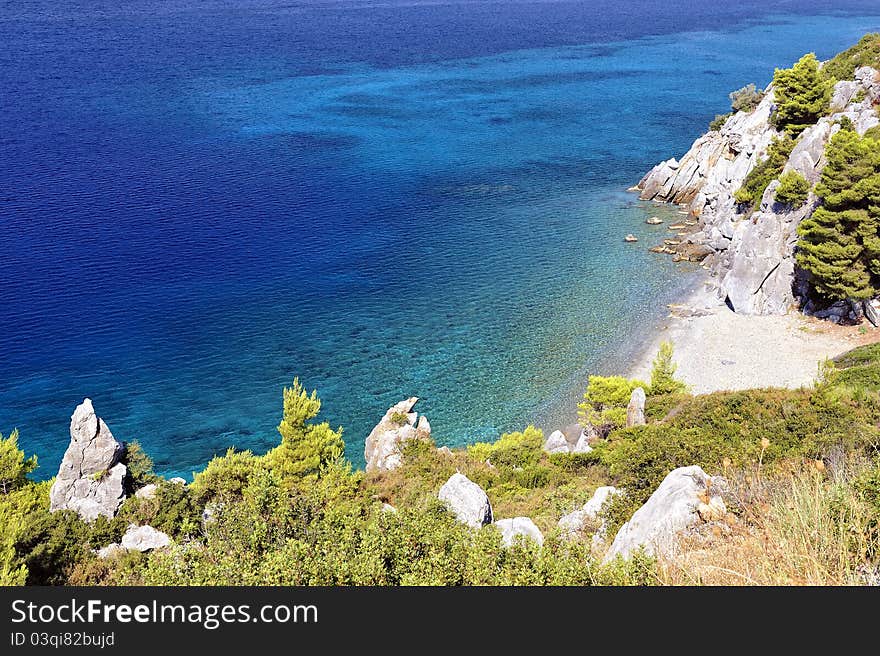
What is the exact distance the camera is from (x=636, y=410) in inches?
1404

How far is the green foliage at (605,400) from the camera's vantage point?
37.8 m

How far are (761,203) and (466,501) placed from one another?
4565 centimetres

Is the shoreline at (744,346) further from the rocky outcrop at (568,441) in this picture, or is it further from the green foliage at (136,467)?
the green foliage at (136,467)

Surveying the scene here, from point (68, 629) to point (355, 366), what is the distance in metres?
40.2

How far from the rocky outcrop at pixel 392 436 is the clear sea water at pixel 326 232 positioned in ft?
14.1

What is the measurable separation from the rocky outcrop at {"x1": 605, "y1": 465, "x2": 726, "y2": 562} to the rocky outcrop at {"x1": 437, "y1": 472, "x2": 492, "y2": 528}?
5035mm

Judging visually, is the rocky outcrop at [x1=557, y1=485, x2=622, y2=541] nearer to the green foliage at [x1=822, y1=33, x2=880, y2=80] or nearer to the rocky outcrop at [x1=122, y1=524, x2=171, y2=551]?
the rocky outcrop at [x1=122, y1=524, x2=171, y2=551]

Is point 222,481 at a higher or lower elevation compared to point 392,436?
lower

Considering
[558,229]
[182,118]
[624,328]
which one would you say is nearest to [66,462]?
[624,328]

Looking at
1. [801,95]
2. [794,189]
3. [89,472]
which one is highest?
[801,95]

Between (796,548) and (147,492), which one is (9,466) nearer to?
(147,492)

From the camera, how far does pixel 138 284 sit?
6072 cm

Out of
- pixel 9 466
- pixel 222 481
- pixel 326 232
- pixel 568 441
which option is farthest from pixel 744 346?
pixel 9 466

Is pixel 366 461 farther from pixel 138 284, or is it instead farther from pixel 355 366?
pixel 138 284
